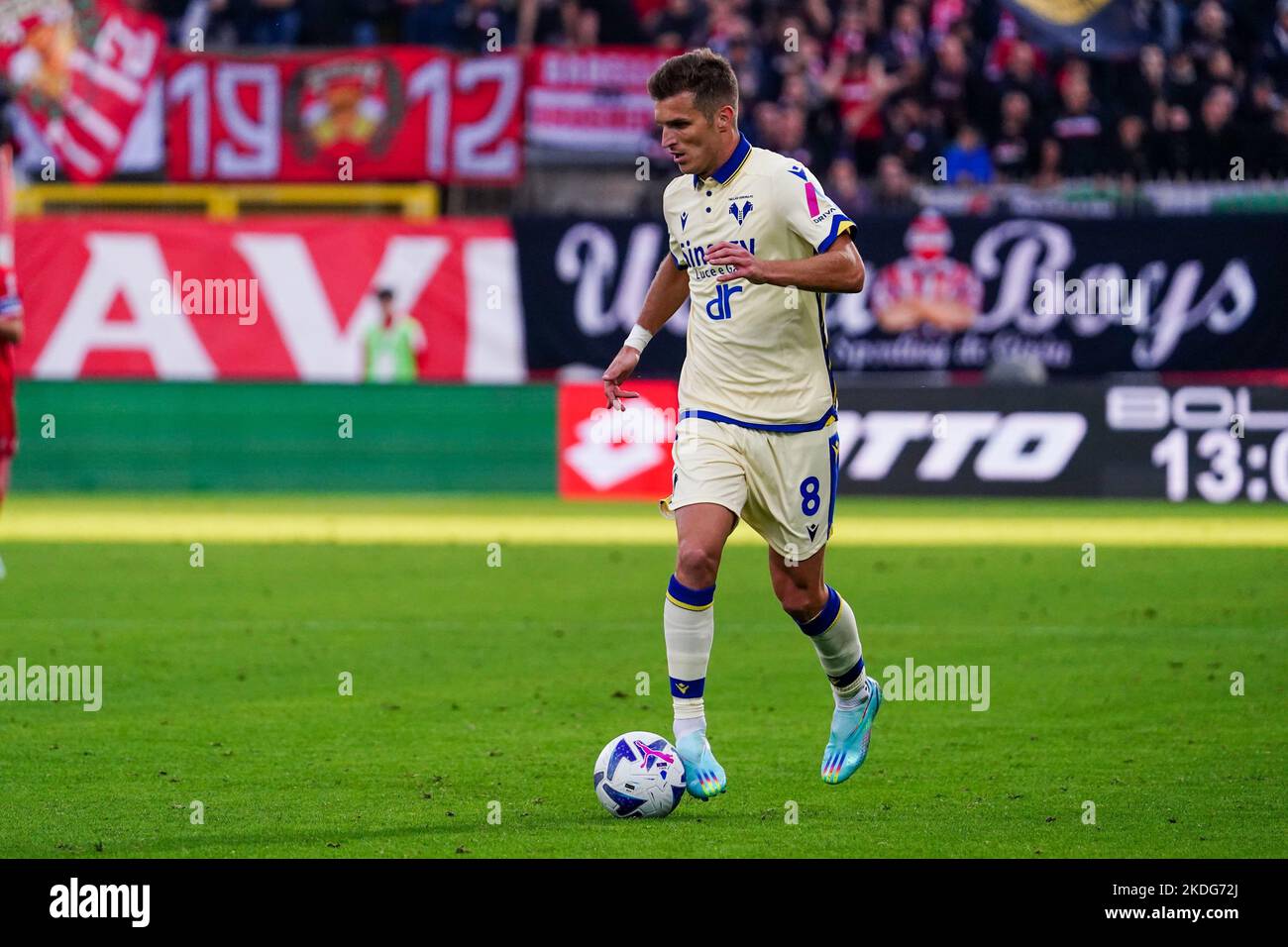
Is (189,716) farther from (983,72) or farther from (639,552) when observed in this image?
(983,72)

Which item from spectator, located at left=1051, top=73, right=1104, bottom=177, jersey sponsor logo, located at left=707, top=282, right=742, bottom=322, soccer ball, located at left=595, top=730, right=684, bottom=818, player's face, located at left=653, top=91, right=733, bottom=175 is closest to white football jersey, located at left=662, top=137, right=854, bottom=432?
jersey sponsor logo, located at left=707, top=282, right=742, bottom=322

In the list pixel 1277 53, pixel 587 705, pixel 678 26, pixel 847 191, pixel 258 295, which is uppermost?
pixel 678 26

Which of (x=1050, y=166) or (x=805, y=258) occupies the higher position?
(x=1050, y=166)

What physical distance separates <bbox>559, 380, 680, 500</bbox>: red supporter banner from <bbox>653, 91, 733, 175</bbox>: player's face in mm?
12115

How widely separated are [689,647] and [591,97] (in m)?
16.2

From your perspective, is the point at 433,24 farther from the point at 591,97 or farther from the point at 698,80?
the point at 698,80

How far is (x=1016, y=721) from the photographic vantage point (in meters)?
8.84

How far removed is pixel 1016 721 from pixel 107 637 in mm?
5107

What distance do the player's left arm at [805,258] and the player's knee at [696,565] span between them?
0.94m

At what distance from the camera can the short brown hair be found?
7121 mm

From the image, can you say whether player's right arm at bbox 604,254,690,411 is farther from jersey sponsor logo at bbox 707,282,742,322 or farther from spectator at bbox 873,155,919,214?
spectator at bbox 873,155,919,214

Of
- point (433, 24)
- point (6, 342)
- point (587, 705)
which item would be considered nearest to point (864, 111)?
point (433, 24)

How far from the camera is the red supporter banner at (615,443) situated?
19.5 m

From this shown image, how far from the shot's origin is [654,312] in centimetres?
777
